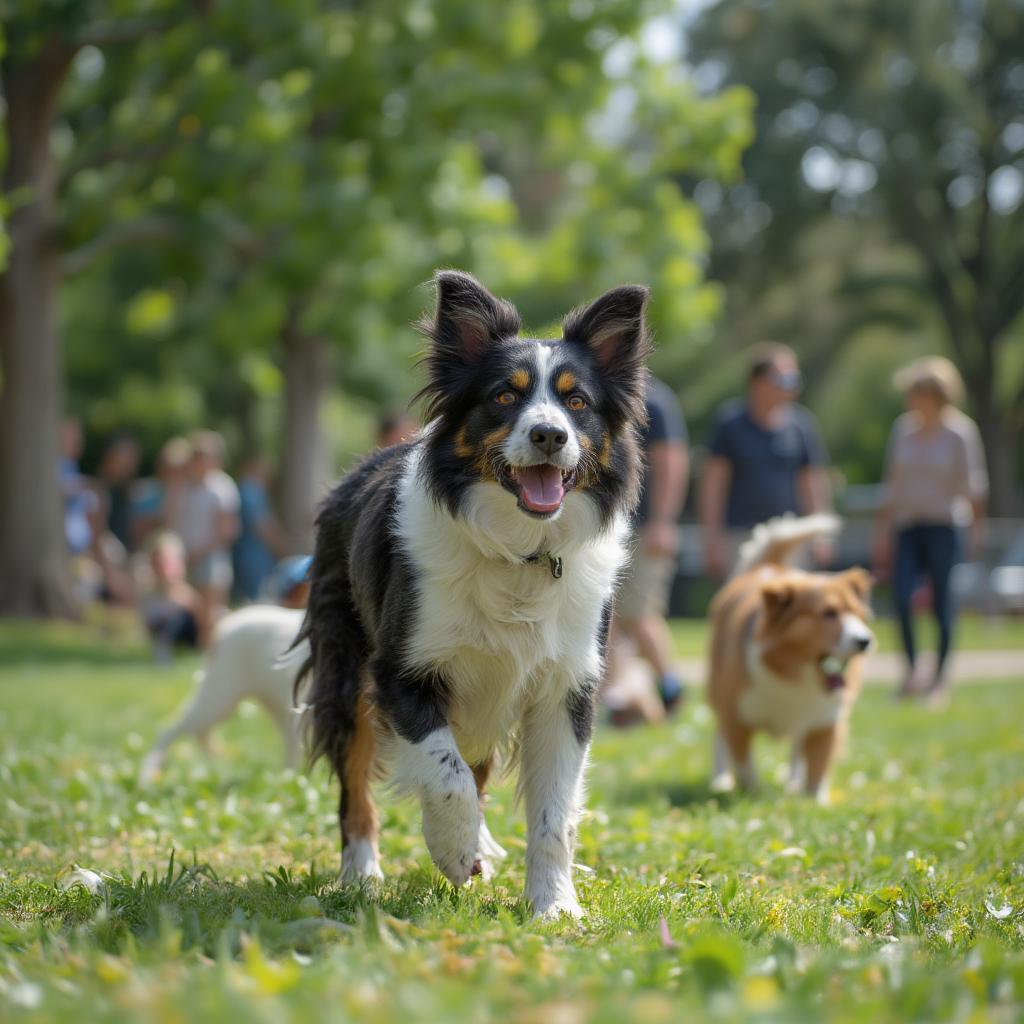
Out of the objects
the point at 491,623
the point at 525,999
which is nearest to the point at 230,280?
the point at 491,623

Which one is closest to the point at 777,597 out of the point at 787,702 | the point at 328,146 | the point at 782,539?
the point at 787,702

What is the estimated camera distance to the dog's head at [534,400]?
4.32m

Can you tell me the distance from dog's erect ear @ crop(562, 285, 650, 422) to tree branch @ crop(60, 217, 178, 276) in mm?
12998

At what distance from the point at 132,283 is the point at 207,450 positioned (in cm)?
1725

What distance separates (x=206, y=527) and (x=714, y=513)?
6221 millimetres

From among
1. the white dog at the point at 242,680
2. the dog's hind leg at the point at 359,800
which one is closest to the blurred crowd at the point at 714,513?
the white dog at the point at 242,680

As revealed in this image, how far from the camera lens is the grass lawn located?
2.82 metres

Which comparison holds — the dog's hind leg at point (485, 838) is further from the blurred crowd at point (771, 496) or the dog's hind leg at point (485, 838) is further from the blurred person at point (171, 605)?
the blurred person at point (171, 605)

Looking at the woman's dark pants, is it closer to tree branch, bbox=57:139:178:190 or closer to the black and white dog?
the black and white dog

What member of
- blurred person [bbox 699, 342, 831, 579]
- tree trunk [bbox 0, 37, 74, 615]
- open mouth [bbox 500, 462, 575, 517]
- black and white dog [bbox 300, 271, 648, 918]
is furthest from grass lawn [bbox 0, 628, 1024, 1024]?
tree trunk [bbox 0, 37, 74, 615]

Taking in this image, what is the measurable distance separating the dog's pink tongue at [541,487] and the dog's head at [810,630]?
297cm

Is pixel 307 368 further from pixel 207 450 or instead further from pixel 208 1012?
pixel 208 1012

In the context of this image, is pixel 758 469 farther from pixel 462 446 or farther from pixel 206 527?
pixel 206 527

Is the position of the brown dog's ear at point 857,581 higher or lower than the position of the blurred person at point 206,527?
higher
